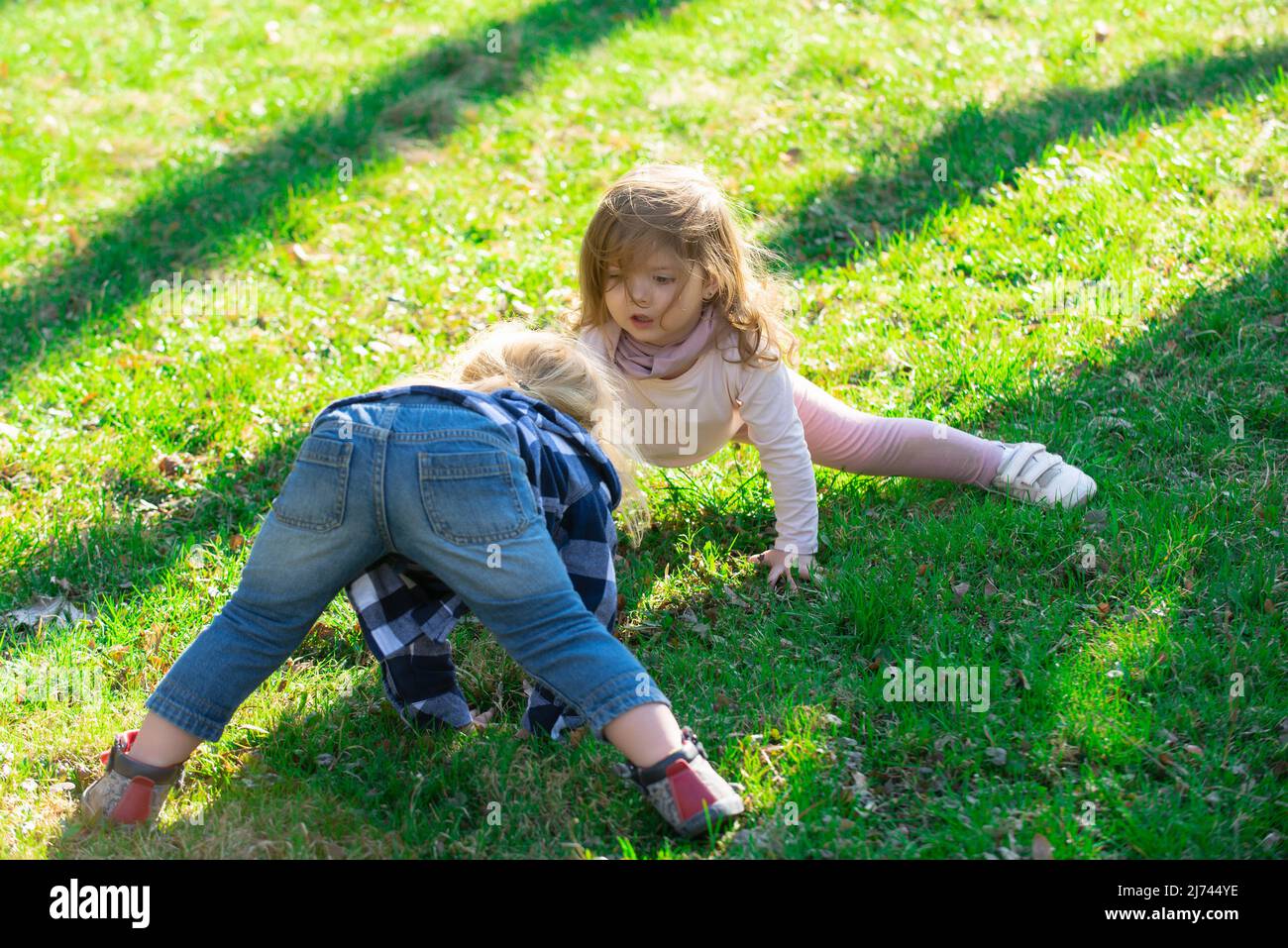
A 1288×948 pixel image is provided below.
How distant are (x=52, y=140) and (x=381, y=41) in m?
2.24

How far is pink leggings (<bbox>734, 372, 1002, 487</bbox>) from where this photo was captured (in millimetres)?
3977

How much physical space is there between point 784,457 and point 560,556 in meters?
1.04

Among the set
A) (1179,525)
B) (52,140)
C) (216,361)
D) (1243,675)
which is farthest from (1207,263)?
(52,140)

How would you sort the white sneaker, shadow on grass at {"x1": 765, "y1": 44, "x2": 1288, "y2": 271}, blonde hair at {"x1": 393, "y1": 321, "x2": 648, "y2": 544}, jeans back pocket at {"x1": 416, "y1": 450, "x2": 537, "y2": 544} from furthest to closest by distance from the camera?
shadow on grass at {"x1": 765, "y1": 44, "x2": 1288, "y2": 271} → the white sneaker → blonde hair at {"x1": 393, "y1": 321, "x2": 648, "y2": 544} → jeans back pocket at {"x1": 416, "y1": 450, "x2": 537, "y2": 544}

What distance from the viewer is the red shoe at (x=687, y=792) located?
261 cm

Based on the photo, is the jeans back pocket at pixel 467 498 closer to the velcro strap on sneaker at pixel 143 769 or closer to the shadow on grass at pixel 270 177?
the velcro strap on sneaker at pixel 143 769

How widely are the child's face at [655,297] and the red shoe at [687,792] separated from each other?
4.56 ft

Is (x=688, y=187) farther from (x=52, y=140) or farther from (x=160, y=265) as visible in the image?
(x=52, y=140)

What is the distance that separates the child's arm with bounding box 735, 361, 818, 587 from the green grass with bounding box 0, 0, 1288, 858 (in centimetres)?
14

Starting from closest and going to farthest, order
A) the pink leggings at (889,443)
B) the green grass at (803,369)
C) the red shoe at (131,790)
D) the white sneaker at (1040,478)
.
Answer: the red shoe at (131,790) → the green grass at (803,369) → the white sneaker at (1040,478) → the pink leggings at (889,443)

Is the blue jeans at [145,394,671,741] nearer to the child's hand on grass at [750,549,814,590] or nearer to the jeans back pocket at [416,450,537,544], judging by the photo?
the jeans back pocket at [416,450,537,544]

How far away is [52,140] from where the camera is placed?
712cm

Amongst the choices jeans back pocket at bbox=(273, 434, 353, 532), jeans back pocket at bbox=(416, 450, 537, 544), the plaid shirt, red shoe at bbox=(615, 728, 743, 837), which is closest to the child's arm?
the plaid shirt

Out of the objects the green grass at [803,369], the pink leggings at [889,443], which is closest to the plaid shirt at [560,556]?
the green grass at [803,369]
